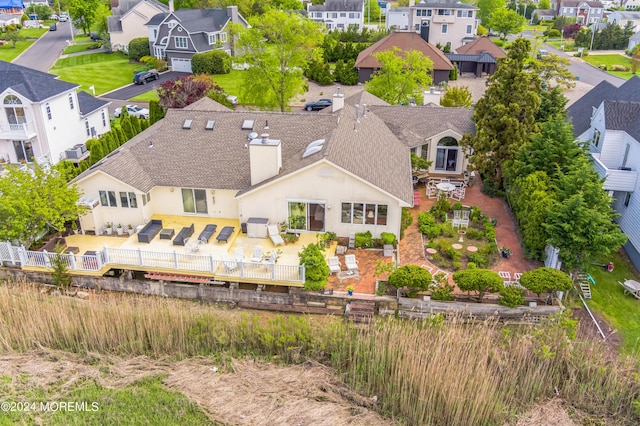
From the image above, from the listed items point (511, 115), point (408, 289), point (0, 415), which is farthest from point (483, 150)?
point (0, 415)

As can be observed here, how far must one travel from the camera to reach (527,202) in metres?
25.3

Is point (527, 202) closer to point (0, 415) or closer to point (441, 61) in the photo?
point (0, 415)

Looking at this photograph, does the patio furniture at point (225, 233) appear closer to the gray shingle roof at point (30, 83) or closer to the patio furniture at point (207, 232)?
the patio furniture at point (207, 232)

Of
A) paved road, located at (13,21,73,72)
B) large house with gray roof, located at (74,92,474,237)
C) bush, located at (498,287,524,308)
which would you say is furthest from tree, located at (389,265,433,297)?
paved road, located at (13,21,73,72)

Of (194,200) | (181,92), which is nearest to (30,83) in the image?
(181,92)

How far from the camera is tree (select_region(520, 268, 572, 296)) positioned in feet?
66.8

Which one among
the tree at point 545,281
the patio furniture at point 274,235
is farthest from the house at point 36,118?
the tree at point 545,281

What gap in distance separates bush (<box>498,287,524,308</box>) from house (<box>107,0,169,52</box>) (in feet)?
243

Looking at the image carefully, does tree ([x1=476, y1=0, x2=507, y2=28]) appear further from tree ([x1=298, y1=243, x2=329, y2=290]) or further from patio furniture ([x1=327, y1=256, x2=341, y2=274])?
tree ([x1=298, y1=243, x2=329, y2=290])

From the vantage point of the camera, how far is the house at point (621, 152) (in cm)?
2592

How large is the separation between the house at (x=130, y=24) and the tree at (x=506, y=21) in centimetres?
5783

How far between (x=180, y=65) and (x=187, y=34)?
413 centimetres

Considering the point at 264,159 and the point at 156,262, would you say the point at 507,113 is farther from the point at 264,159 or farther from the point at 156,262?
the point at 156,262

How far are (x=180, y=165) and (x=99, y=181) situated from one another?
394 centimetres
